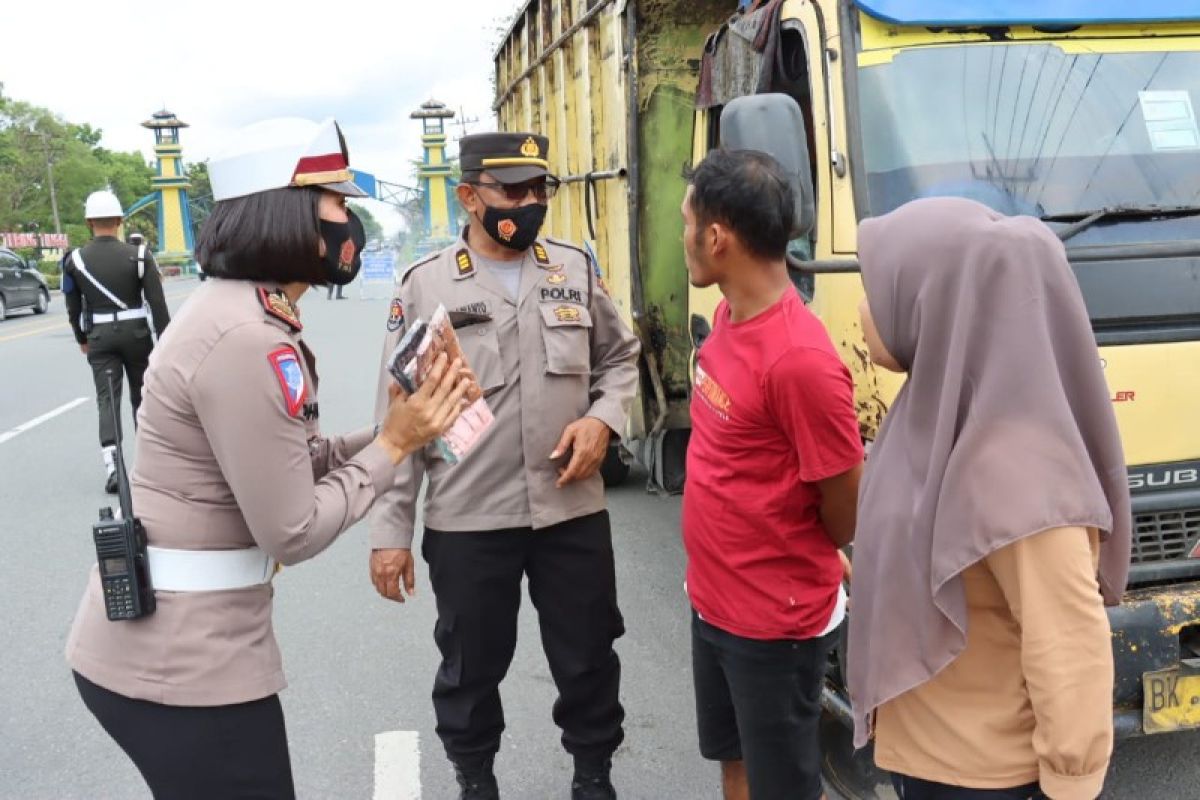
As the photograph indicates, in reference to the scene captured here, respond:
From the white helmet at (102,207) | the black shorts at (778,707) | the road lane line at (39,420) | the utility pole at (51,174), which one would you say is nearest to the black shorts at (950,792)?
the black shorts at (778,707)

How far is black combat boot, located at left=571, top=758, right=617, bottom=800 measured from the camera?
313cm

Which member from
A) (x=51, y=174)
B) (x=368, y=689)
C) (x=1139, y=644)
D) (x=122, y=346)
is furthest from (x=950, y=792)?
(x=51, y=174)

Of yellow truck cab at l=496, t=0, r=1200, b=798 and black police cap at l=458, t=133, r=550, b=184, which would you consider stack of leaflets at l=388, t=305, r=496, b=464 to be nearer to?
black police cap at l=458, t=133, r=550, b=184

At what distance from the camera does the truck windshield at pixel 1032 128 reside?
9.82 feet

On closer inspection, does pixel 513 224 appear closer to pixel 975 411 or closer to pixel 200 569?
pixel 200 569

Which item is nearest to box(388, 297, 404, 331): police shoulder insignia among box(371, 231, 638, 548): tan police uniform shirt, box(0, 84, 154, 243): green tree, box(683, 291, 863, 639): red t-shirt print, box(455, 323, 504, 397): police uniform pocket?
box(371, 231, 638, 548): tan police uniform shirt

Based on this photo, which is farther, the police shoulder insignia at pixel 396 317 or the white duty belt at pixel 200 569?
the police shoulder insignia at pixel 396 317

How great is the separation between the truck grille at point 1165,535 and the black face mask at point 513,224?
70.9 inches

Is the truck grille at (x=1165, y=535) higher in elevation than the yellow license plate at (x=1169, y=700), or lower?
higher

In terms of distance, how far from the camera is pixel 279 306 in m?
1.88

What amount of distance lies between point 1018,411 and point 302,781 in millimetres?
2759

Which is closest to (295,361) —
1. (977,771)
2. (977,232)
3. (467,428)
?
(467,428)

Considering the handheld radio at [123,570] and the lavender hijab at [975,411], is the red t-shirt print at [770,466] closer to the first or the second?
the lavender hijab at [975,411]

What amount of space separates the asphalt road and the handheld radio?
175 cm
